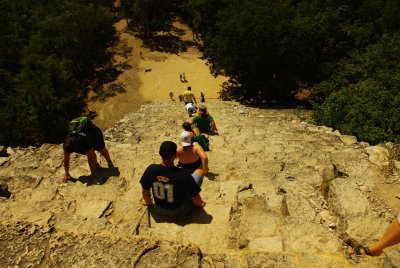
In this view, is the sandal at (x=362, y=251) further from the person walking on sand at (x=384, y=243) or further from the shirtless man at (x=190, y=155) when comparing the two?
the shirtless man at (x=190, y=155)

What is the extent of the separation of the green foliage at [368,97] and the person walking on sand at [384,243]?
8423mm

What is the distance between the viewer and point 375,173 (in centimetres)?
742

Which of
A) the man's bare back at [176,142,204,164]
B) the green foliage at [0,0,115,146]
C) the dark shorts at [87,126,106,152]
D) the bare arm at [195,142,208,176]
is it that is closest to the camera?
the bare arm at [195,142,208,176]

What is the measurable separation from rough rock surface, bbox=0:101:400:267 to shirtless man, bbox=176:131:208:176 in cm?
67

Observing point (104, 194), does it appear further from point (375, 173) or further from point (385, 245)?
point (375, 173)

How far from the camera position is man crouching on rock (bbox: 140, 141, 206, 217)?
223 inches

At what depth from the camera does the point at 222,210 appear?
6488 mm

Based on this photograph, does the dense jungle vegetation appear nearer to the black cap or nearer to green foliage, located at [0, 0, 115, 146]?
green foliage, located at [0, 0, 115, 146]

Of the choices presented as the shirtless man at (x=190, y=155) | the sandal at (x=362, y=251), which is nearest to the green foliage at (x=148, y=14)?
the shirtless man at (x=190, y=155)

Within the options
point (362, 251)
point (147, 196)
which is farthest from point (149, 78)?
point (362, 251)

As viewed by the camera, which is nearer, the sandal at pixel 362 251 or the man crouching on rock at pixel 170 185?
the sandal at pixel 362 251

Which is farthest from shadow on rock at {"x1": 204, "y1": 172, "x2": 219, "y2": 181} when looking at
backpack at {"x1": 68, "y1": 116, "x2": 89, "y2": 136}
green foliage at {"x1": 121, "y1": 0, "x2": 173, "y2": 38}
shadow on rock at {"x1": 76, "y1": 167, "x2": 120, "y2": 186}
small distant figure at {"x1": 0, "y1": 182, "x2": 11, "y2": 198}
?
green foliage at {"x1": 121, "y1": 0, "x2": 173, "y2": 38}

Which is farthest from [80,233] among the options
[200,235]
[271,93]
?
Result: [271,93]

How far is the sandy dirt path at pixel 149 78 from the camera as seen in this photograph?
89.7 feet
